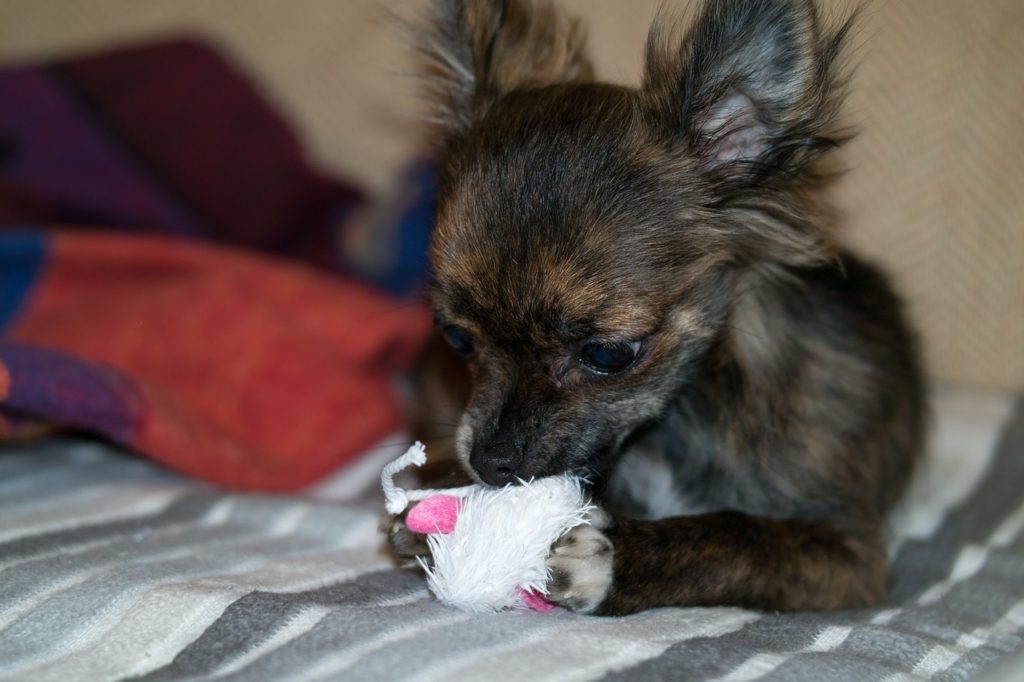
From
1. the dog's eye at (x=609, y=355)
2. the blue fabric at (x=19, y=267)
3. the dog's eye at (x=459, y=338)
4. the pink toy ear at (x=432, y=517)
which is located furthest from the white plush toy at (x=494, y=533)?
the blue fabric at (x=19, y=267)

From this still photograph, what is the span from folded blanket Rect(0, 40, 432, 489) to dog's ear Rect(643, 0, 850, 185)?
118 centimetres

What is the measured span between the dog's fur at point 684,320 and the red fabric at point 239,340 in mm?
885

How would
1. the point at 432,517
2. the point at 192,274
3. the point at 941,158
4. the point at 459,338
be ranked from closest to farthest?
the point at 432,517, the point at 459,338, the point at 941,158, the point at 192,274

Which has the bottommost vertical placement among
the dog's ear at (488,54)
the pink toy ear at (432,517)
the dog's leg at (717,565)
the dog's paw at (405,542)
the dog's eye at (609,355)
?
the dog's leg at (717,565)

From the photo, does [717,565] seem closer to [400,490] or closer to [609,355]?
[609,355]

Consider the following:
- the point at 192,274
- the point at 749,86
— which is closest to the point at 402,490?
the point at 749,86

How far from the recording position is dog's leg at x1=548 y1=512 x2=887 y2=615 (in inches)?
68.8

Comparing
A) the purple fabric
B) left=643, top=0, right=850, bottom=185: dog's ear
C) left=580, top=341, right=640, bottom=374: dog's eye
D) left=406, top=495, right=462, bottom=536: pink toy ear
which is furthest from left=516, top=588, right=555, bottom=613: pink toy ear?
the purple fabric

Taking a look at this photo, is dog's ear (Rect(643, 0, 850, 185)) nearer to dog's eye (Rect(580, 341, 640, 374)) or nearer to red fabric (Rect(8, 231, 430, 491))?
dog's eye (Rect(580, 341, 640, 374))

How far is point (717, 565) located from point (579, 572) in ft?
0.96

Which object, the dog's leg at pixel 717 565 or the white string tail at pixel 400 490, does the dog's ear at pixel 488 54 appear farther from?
the dog's leg at pixel 717 565

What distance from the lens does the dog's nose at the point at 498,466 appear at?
188 centimetres

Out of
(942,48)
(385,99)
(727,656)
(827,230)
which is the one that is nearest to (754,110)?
(827,230)

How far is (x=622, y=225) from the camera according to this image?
74.9 inches
